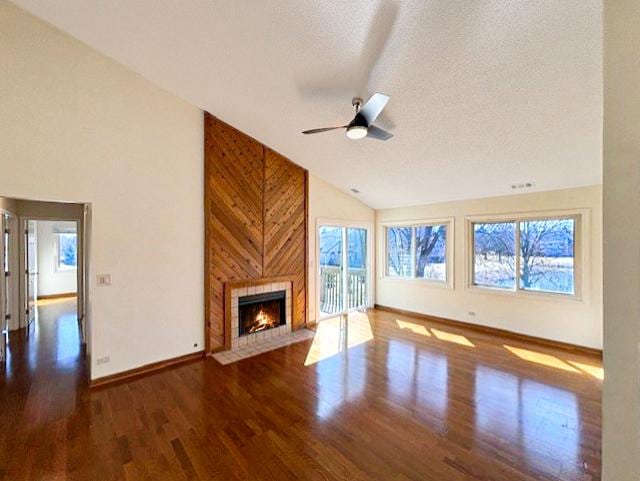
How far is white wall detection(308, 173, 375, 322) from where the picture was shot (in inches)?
216

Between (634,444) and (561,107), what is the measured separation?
9.86 feet

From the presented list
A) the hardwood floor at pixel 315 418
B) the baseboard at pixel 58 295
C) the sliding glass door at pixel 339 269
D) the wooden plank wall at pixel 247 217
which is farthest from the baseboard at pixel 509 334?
the baseboard at pixel 58 295

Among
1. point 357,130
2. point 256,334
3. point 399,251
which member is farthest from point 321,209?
point 357,130

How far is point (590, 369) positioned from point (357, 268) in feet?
13.3

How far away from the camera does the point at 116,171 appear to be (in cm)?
339

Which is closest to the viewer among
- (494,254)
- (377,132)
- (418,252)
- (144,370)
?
(377,132)

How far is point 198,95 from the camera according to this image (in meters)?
3.73

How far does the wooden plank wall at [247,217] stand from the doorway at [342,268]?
0.66 metres

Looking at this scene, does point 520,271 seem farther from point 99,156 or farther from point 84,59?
point 84,59

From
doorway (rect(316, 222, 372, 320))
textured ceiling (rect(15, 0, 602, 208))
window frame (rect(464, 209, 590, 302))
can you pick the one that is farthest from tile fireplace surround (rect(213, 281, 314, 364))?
window frame (rect(464, 209, 590, 302))

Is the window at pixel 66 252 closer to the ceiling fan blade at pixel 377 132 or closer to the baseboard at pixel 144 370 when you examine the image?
the baseboard at pixel 144 370

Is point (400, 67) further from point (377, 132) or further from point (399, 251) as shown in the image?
point (399, 251)

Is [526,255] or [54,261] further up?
[526,255]

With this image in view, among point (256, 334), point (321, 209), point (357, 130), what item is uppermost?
→ point (357, 130)
